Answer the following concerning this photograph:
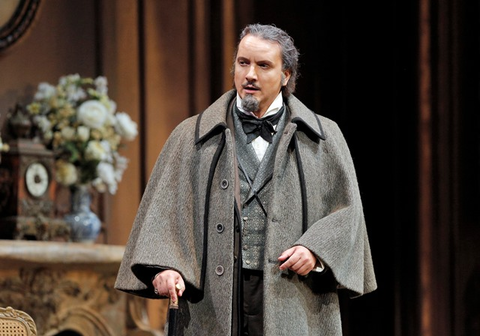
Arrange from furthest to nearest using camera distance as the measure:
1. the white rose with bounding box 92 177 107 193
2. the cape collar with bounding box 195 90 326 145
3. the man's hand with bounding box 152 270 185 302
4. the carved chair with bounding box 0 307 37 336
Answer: the white rose with bounding box 92 177 107 193, the carved chair with bounding box 0 307 37 336, the cape collar with bounding box 195 90 326 145, the man's hand with bounding box 152 270 185 302

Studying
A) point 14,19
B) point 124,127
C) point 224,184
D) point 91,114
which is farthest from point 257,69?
point 14,19

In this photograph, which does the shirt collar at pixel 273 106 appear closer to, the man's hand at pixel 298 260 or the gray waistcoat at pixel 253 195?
the gray waistcoat at pixel 253 195

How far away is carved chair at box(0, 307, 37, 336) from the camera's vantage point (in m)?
2.59

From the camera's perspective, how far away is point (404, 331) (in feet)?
15.4

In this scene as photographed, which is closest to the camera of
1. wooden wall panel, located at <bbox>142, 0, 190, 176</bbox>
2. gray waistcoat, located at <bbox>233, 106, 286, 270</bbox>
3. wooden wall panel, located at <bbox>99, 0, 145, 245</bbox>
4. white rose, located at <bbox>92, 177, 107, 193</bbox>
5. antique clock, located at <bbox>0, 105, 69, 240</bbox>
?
gray waistcoat, located at <bbox>233, 106, 286, 270</bbox>

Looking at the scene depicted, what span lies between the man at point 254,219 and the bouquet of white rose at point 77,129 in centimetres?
150

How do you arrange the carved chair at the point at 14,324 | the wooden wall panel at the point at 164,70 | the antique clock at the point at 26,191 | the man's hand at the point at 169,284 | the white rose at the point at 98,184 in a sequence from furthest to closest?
1. the wooden wall panel at the point at 164,70
2. the white rose at the point at 98,184
3. the antique clock at the point at 26,191
4. the carved chair at the point at 14,324
5. the man's hand at the point at 169,284

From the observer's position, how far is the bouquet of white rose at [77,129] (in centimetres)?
395

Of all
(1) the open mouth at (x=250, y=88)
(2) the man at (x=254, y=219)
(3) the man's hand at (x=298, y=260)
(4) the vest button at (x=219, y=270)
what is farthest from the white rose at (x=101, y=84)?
(3) the man's hand at (x=298, y=260)

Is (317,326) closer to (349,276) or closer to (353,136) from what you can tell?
(349,276)

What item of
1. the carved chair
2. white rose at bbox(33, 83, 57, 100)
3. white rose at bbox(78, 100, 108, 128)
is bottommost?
the carved chair

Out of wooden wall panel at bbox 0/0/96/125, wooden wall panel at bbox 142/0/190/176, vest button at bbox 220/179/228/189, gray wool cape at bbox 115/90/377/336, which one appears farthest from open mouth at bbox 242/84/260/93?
wooden wall panel at bbox 142/0/190/176

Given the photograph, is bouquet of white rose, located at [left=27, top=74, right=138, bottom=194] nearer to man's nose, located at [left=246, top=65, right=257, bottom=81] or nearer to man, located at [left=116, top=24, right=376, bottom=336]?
man, located at [left=116, top=24, right=376, bottom=336]

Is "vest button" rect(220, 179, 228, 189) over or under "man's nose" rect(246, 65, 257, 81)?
under
